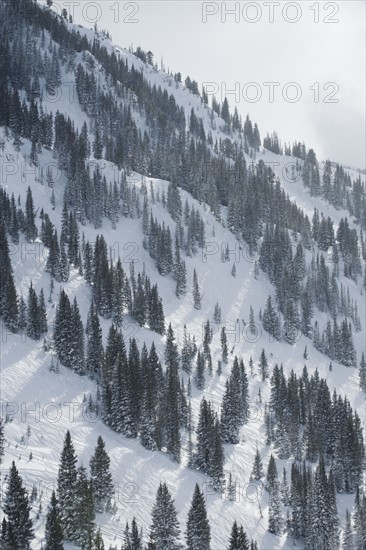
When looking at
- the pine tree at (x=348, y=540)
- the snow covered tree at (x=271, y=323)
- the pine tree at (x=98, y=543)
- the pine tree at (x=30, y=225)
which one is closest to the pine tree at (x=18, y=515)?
the pine tree at (x=98, y=543)

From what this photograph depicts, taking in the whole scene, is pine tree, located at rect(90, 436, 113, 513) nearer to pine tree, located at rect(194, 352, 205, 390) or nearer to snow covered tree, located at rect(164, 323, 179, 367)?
snow covered tree, located at rect(164, 323, 179, 367)

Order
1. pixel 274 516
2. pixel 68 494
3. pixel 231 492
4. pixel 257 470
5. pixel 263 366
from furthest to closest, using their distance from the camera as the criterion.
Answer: pixel 263 366
pixel 257 470
pixel 231 492
pixel 274 516
pixel 68 494

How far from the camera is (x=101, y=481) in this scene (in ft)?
189

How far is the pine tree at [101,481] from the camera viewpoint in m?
57.0

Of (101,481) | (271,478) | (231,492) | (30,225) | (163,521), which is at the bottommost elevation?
(271,478)

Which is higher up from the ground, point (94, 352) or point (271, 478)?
point (94, 352)

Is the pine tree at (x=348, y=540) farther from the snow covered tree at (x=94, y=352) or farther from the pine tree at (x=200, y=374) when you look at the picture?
the snow covered tree at (x=94, y=352)

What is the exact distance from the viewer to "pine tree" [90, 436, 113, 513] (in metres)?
57.0

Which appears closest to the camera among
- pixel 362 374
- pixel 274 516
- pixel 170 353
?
pixel 274 516

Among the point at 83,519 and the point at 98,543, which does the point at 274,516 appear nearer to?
the point at 83,519

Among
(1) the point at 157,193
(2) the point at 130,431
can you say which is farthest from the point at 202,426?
(1) the point at 157,193

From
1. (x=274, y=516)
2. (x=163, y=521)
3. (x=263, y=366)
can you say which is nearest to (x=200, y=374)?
(x=263, y=366)

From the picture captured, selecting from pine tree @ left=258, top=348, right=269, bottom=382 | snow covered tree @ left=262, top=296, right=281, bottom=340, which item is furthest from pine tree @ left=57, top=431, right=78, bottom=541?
snow covered tree @ left=262, top=296, right=281, bottom=340

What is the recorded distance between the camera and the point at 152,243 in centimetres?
15400
